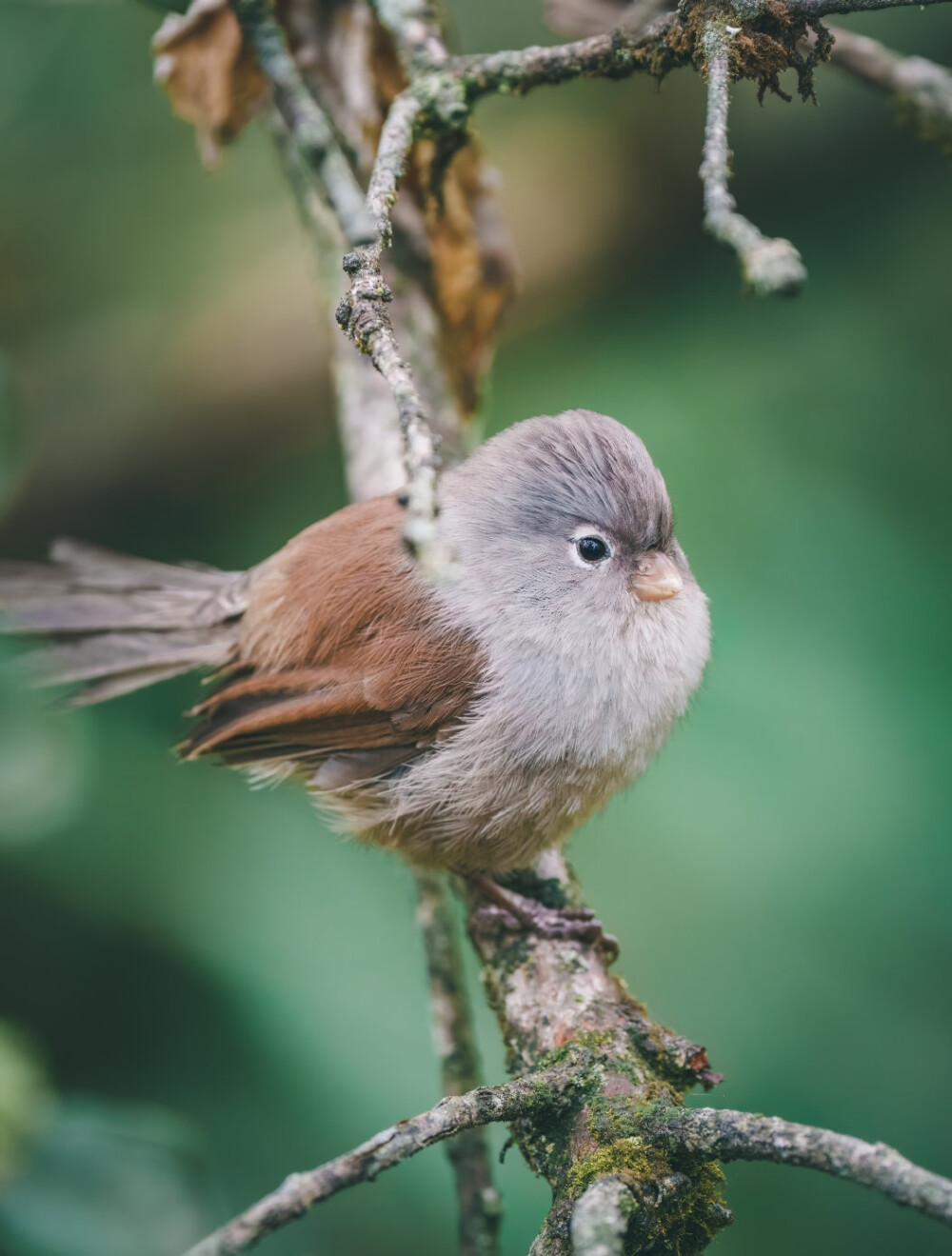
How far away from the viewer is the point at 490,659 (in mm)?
2314

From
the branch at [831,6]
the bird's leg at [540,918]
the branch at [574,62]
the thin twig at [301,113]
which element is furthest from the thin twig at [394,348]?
the bird's leg at [540,918]

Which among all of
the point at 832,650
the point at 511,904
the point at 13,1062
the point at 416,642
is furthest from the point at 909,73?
the point at 13,1062

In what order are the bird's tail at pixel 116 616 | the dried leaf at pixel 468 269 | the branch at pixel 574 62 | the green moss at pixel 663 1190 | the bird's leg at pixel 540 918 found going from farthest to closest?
1. the dried leaf at pixel 468 269
2. the bird's tail at pixel 116 616
3. the bird's leg at pixel 540 918
4. the branch at pixel 574 62
5. the green moss at pixel 663 1190

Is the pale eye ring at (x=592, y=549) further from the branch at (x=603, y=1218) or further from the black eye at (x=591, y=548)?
the branch at (x=603, y=1218)

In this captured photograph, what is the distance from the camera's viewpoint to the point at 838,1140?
127 centimetres

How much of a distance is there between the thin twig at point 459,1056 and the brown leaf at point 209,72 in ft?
7.04

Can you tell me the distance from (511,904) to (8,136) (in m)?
2.89

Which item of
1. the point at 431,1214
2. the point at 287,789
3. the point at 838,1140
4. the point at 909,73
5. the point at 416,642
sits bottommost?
the point at 838,1140

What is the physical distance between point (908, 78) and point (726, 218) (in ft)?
5.45

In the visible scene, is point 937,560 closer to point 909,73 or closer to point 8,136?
point 909,73

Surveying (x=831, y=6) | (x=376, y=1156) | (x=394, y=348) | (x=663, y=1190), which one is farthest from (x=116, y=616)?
(x=831, y=6)

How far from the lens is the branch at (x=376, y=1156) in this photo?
1216 millimetres

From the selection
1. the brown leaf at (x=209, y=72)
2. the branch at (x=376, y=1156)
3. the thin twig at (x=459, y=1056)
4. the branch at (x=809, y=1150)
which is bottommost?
the branch at (x=809, y=1150)

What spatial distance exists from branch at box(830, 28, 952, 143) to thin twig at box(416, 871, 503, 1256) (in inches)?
90.0
